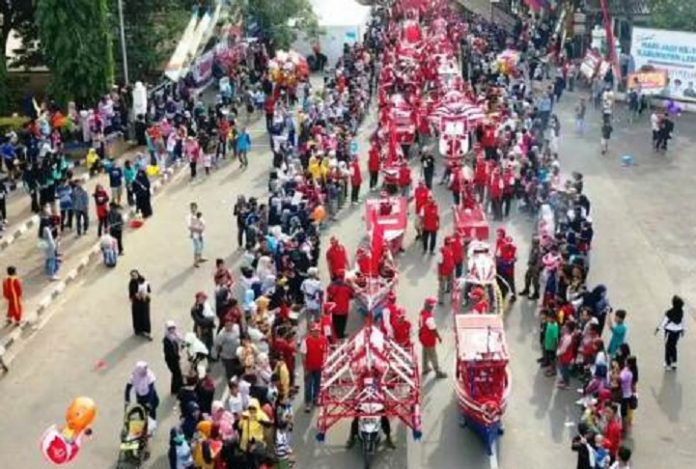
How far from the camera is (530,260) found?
20906 millimetres

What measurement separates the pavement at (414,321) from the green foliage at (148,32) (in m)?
8.46

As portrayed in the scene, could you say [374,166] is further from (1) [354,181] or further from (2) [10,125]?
(2) [10,125]

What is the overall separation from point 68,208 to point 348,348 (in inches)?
426

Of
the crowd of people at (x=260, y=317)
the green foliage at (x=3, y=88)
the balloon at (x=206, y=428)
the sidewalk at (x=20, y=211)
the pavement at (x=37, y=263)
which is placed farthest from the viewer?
the green foliage at (x=3, y=88)

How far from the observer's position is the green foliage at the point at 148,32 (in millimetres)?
36969

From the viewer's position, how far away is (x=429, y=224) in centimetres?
2328

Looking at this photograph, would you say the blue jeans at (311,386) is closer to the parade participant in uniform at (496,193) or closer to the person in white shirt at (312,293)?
the person in white shirt at (312,293)

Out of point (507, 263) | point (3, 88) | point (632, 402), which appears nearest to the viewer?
point (632, 402)

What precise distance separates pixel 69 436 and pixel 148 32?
84.5 ft

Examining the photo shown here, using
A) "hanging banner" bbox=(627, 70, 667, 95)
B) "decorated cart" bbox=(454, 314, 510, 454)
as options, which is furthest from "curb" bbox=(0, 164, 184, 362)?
"hanging banner" bbox=(627, 70, 667, 95)

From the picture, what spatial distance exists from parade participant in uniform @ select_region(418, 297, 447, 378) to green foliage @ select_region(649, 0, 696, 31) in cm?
2568

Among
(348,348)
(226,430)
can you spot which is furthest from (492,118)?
(226,430)

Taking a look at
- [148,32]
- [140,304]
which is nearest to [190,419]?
[140,304]

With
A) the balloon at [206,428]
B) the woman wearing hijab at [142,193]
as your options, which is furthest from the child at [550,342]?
the woman wearing hijab at [142,193]
